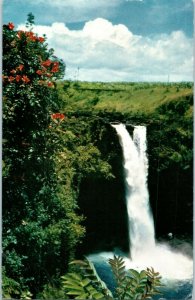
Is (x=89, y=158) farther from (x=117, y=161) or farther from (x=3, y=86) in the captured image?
(x=3, y=86)

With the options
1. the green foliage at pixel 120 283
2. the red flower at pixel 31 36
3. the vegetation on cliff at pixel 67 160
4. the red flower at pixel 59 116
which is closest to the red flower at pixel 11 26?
the vegetation on cliff at pixel 67 160

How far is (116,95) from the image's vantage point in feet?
13.0

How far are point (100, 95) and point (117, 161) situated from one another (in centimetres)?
58

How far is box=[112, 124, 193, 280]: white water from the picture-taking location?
12.9 ft

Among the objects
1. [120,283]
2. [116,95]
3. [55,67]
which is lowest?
[120,283]

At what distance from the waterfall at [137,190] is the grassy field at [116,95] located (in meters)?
0.19

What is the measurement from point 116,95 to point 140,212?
1.00 meters

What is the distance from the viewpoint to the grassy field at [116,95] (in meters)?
3.93

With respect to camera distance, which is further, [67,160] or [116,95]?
[67,160]

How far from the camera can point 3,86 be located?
3898mm

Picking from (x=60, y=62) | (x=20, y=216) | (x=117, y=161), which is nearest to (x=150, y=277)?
(x=117, y=161)

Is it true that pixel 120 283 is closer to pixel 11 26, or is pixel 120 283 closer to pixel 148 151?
pixel 148 151

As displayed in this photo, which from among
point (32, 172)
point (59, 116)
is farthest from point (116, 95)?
point (32, 172)

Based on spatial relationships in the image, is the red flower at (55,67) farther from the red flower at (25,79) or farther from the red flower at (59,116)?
the red flower at (59,116)
